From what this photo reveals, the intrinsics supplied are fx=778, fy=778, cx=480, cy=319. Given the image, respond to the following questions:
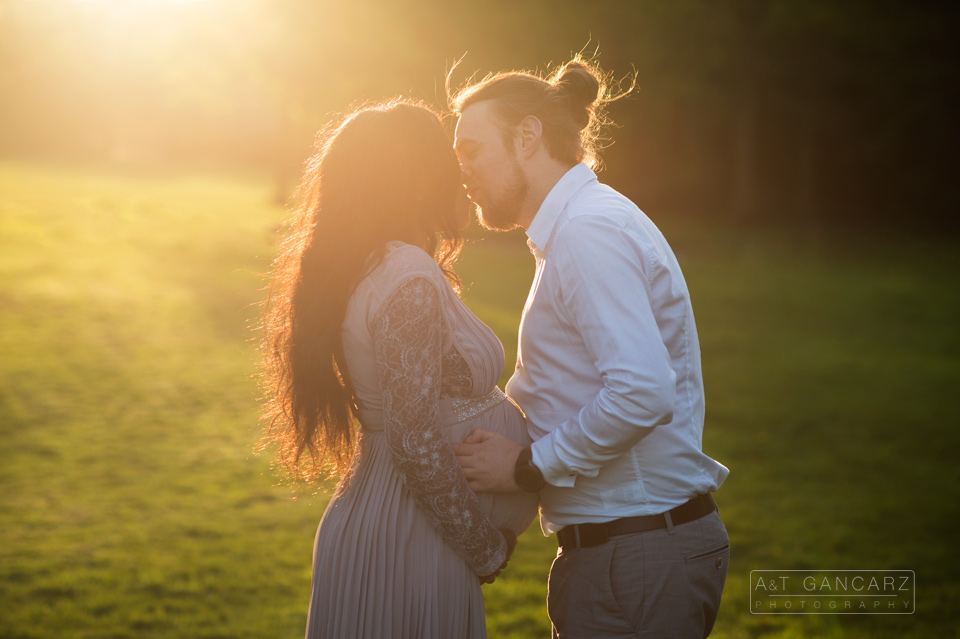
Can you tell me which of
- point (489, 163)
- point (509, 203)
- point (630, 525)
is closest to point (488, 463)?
point (630, 525)

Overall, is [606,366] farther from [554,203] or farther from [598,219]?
[554,203]

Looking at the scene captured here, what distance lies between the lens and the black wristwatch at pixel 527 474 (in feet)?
7.76

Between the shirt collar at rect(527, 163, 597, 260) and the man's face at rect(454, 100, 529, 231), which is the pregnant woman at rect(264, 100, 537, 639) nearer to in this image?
the man's face at rect(454, 100, 529, 231)

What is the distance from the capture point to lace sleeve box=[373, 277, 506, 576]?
225 cm

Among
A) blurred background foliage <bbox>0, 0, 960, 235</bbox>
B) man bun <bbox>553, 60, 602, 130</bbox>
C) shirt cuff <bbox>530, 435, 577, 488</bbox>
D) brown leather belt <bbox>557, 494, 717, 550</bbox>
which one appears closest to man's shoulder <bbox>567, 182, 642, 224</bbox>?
man bun <bbox>553, 60, 602, 130</bbox>

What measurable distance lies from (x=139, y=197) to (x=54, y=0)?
36.0ft

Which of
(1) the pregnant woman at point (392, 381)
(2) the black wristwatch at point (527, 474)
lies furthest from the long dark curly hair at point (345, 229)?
(2) the black wristwatch at point (527, 474)

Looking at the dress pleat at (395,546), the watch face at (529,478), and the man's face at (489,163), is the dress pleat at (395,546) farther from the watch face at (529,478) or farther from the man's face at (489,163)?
the man's face at (489,163)

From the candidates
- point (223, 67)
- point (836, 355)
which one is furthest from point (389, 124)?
point (223, 67)

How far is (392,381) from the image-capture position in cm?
226

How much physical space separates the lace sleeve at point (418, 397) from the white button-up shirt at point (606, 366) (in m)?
0.29

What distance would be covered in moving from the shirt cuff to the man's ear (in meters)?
0.99

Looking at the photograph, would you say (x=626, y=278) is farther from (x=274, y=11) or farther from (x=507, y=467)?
(x=274, y=11)

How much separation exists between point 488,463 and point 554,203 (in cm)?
87
